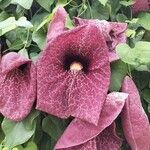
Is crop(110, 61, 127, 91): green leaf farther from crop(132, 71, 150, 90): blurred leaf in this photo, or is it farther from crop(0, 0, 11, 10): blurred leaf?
crop(0, 0, 11, 10): blurred leaf

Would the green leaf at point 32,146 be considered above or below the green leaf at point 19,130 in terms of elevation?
below

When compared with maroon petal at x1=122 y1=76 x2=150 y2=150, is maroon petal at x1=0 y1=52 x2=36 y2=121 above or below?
above

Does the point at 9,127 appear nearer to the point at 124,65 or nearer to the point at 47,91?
the point at 47,91

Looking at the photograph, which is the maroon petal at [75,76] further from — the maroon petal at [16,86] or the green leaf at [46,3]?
the green leaf at [46,3]

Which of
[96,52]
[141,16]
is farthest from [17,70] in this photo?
[141,16]

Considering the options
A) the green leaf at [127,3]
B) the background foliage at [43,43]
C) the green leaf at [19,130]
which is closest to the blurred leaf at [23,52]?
the background foliage at [43,43]

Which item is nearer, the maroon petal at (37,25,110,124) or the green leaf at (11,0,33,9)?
the maroon petal at (37,25,110,124)

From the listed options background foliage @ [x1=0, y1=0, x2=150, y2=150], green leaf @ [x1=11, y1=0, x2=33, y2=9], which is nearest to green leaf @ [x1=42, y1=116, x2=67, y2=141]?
background foliage @ [x1=0, y1=0, x2=150, y2=150]
